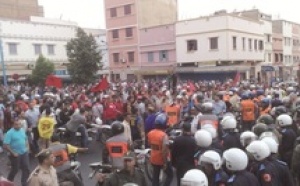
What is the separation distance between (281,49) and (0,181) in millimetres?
56313

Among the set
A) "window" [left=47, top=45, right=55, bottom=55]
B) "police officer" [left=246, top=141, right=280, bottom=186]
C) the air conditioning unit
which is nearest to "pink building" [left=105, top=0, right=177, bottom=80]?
"window" [left=47, top=45, right=55, bottom=55]

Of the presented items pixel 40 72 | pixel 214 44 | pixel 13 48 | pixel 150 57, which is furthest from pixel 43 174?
pixel 150 57

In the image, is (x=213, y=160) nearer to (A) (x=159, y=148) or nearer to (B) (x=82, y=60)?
(A) (x=159, y=148)

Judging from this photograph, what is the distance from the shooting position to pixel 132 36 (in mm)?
43500

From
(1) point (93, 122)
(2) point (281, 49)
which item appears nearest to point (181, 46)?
(2) point (281, 49)

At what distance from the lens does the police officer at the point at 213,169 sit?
4.91 meters

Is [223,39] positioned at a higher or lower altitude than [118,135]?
higher

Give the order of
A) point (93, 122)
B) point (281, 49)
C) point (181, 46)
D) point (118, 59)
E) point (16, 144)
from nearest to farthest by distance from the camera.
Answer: point (16, 144), point (93, 122), point (181, 46), point (118, 59), point (281, 49)

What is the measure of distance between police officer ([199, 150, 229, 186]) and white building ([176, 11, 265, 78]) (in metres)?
32.5

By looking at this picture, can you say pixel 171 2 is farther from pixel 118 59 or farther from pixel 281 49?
pixel 281 49

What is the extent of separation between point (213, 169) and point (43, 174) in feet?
7.64

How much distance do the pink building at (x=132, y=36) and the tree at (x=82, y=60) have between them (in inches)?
296

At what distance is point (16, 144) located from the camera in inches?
319

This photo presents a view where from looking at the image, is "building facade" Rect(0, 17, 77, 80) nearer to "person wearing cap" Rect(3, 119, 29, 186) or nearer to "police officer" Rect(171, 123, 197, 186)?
"person wearing cap" Rect(3, 119, 29, 186)
